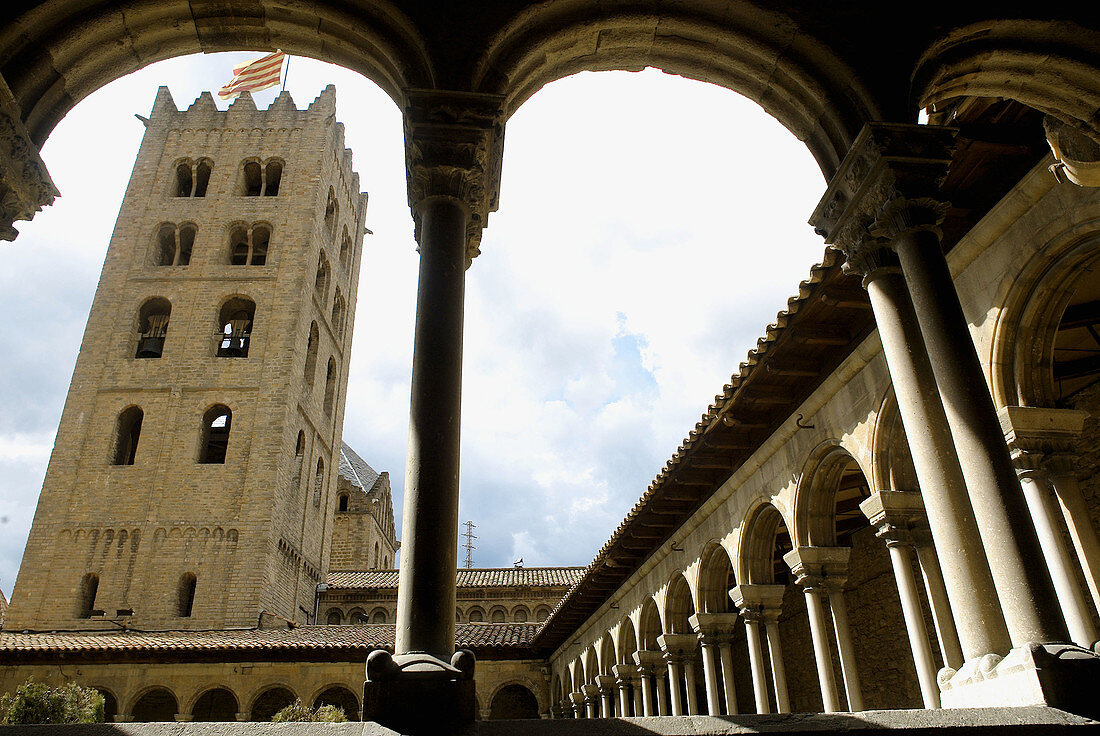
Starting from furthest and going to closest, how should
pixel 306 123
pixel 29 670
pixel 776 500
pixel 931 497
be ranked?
pixel 306 123, pixel 29 670, pixel 776 500, pixel 931 497

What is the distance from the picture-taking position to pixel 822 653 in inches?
348

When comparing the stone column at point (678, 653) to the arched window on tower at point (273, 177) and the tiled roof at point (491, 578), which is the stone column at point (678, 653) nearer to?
the tiled roof at point (491, 578)

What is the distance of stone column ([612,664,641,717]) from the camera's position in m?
17.0

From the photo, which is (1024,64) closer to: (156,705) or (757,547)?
(757,547)

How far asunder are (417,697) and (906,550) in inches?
226

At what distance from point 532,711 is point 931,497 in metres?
23.0

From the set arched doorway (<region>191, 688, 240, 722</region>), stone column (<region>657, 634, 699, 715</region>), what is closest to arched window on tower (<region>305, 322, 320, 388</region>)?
arched doorway (<region>191, 688, 240, 722</region>)

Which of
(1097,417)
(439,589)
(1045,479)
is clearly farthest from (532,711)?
(439,589)

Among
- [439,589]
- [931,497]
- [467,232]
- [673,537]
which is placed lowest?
[439,589]

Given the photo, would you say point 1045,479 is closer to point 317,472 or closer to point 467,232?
point 467,232

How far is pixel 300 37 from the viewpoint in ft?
18.2

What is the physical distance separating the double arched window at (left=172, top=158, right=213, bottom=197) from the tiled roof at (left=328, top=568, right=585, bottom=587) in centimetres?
1624

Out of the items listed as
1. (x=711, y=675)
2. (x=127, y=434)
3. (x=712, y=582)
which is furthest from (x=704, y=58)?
(x=127, y=434)

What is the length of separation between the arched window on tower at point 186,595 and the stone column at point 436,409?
22.7 meters
